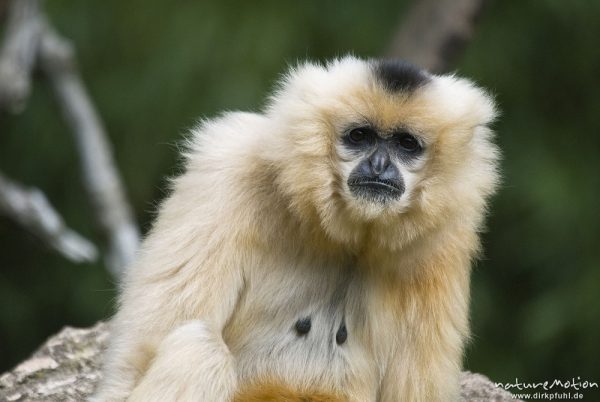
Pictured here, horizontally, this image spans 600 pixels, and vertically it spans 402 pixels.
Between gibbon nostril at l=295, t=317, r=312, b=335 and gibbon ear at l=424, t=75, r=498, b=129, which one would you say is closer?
gibbon ear at l=424, t=75, r=498, b=129

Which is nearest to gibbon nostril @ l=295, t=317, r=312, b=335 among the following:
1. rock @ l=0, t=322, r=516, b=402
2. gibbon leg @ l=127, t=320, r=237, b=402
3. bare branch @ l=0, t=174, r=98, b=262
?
gibbon leg @ l=127, t=320, r=237, b=402

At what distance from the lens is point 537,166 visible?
1117cm

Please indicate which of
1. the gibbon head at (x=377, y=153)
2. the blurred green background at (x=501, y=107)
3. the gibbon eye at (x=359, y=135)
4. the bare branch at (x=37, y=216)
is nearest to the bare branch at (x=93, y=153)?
the bare branch at (x=37, y=216)

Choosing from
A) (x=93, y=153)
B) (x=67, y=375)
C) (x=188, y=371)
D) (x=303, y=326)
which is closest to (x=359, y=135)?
(x=303, y=326)

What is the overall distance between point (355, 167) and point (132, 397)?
1593mm

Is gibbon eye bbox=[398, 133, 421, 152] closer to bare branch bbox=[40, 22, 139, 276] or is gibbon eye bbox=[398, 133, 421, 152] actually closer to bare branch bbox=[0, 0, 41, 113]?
bare branch bbox=[0, 0, 41, 113]

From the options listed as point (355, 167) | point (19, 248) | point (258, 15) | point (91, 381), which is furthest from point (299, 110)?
point (19, 248)

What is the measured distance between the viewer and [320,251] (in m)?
Result: 5.83

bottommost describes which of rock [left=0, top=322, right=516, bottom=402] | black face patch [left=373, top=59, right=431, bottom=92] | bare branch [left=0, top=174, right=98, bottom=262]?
rock [left=0, top=322, right=516, bottom=402]

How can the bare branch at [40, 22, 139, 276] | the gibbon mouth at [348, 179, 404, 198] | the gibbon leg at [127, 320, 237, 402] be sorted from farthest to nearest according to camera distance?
1. the bare branch at [40, 22, 139, 276]
2. the gibbon mouth at [348, 179, 404, 198]
3. the gibbon leg at [127, 320, 237, 402]

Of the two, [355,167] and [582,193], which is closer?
[355,167]

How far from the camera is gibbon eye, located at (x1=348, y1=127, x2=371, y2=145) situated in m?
5.66

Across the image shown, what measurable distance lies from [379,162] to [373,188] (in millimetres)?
153

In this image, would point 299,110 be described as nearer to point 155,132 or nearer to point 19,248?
point 155,132
